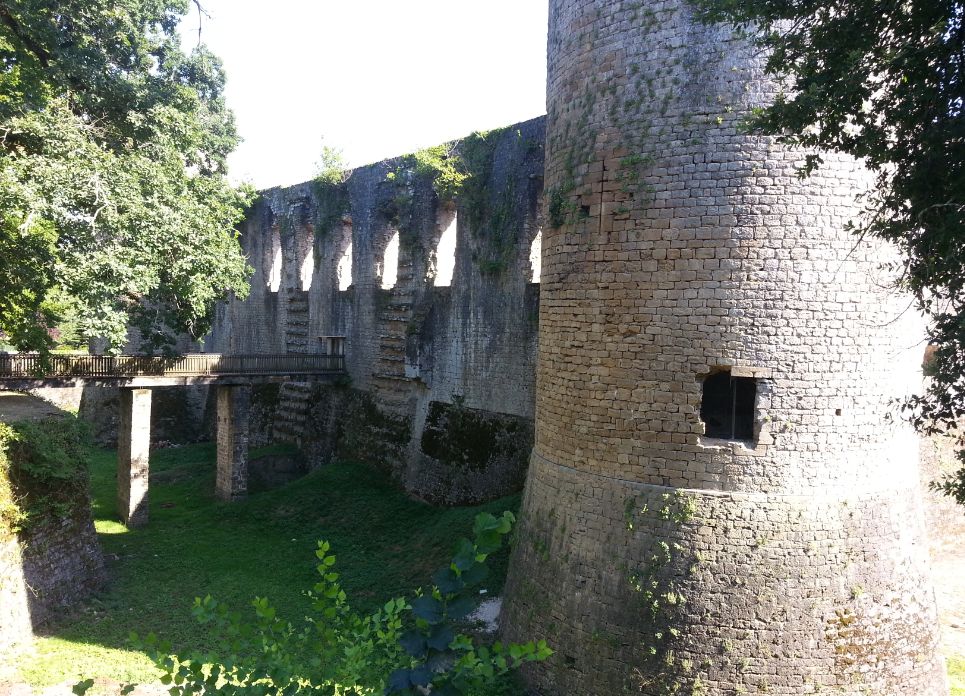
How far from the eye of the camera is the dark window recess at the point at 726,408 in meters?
7.52

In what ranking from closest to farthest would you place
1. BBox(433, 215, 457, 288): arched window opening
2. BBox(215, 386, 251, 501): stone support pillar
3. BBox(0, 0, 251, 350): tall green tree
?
BBox(0, 0, 251, 350): tall green tree, BBox(433, 215, 457, 288): arched window opening, BBox(215, 386, 251, 501): stone support pillar

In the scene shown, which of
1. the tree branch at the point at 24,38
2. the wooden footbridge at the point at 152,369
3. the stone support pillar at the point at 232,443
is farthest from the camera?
the stone support pillar at the point at 232,443

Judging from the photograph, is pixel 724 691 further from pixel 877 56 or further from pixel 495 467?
pixel 495 467

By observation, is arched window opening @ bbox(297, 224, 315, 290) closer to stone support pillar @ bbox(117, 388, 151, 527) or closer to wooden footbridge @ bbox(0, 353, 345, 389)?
wooden footbridge @ bbox(0, 353, 345, 389)

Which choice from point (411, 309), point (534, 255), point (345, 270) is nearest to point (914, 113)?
point (534, 255)

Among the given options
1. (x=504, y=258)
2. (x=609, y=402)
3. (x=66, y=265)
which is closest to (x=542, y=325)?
(x=609, y=402)

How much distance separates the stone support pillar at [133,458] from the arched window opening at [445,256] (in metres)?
6.65

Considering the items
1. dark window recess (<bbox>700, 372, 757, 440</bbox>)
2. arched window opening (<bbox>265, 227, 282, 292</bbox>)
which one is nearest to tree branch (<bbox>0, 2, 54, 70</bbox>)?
arched window opening (<bbox>265, 227, 282, 292</bbox>)

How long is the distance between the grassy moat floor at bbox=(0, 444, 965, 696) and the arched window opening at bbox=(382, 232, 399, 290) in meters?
4.47

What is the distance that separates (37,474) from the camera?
1048cm

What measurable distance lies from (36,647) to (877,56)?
11.1 metres

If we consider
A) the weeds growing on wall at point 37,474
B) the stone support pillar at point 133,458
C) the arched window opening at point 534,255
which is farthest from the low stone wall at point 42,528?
the arched window opening at point 534,255

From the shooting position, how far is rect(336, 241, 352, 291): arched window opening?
1934cm

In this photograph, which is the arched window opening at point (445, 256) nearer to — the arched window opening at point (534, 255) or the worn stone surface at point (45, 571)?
the arched window opening at point (534, 255)
